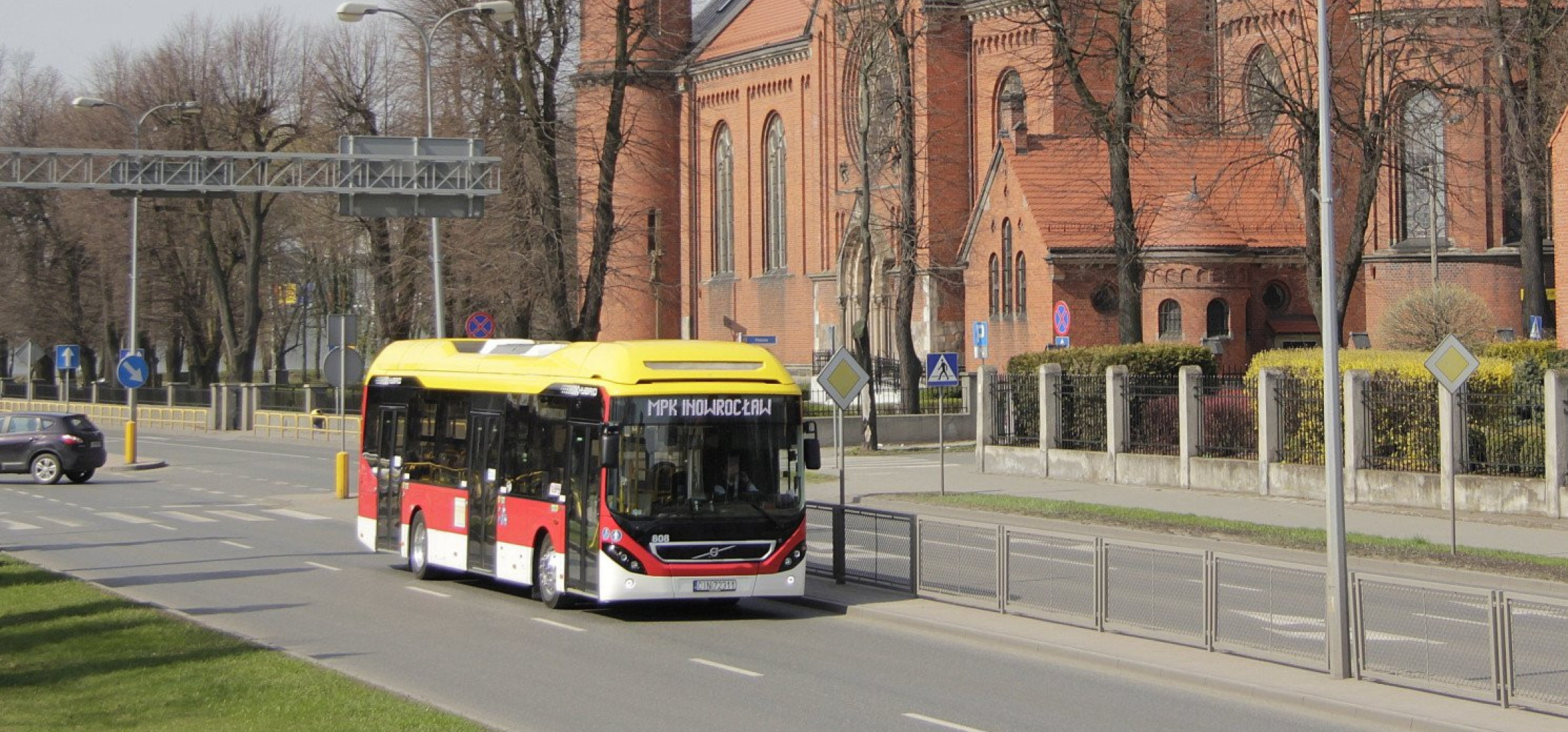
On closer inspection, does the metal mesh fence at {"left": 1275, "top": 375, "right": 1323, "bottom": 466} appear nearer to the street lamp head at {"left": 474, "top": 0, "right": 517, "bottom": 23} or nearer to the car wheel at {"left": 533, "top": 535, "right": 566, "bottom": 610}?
the street lamp head at {"left": 474, "top": 0, "right": 517, "bottom": 23}

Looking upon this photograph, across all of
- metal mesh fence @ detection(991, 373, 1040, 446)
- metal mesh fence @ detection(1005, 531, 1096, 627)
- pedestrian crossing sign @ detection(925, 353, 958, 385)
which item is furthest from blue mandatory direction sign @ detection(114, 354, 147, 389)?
metal mesh fence @ detection(1005, 531, 1096, 627)

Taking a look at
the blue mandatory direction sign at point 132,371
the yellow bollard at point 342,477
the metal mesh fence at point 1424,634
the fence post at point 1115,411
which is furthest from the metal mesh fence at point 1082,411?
the blue mandatory direction sign at point 132,371

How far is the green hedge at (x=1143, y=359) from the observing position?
33.6 m

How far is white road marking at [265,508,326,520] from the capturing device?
1118 inches

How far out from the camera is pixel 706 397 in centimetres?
1630

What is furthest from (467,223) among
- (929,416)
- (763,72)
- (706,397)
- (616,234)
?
(706,397)

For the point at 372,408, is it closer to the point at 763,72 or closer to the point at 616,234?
the point at 616,234

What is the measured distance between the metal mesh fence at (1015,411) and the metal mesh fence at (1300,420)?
6.66 meters

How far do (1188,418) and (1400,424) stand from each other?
4487mm

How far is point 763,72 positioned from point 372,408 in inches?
2017

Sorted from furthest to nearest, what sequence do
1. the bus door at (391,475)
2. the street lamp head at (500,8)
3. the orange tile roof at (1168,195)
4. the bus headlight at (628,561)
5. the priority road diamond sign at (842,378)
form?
the orange tile roof at (1168,195), the street lamp head at (500,8), the priority road diamond sign at (842,378), the bus door at (391,475), the bus headlight at (628,561)

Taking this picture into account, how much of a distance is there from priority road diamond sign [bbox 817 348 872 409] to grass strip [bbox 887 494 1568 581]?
4.67 meters

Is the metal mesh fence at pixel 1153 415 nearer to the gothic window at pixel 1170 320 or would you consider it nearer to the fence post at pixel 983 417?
the fence post at pixel 983 417

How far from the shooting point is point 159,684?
463 inches
